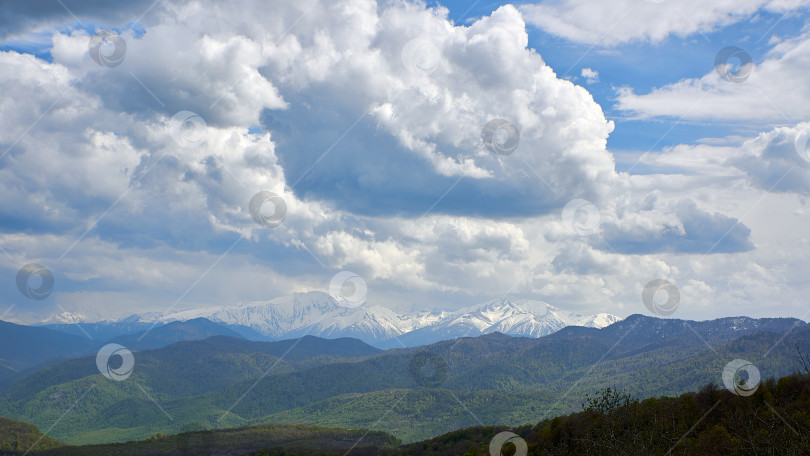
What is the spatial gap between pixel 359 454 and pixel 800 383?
507 ft

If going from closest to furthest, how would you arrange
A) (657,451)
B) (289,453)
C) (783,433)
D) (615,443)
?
(783,433) → (615,443) → (657,451) → (289,453)

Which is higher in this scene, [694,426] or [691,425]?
[694,426]

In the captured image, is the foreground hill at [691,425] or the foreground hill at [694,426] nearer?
the foreground hill at [694,426]

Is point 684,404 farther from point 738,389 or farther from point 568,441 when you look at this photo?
point 568,441

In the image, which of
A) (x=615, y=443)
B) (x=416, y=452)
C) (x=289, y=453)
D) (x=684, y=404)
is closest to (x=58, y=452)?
(x=289, y=453)

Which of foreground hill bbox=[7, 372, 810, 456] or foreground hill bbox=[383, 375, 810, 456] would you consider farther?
foreground hill bbox=[7, 372, 810, 456]

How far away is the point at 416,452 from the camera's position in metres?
156

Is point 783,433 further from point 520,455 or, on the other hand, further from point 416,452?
point 416,452

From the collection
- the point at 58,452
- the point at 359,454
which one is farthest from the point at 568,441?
the point at 58,452

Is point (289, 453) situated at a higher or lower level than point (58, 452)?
lower

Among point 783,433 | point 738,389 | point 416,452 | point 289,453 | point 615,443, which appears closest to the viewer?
point 783,433

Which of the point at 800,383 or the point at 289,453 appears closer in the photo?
the point at 800,383

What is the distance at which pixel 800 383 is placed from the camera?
62.6 metres

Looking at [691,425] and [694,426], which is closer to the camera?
[694,426]
